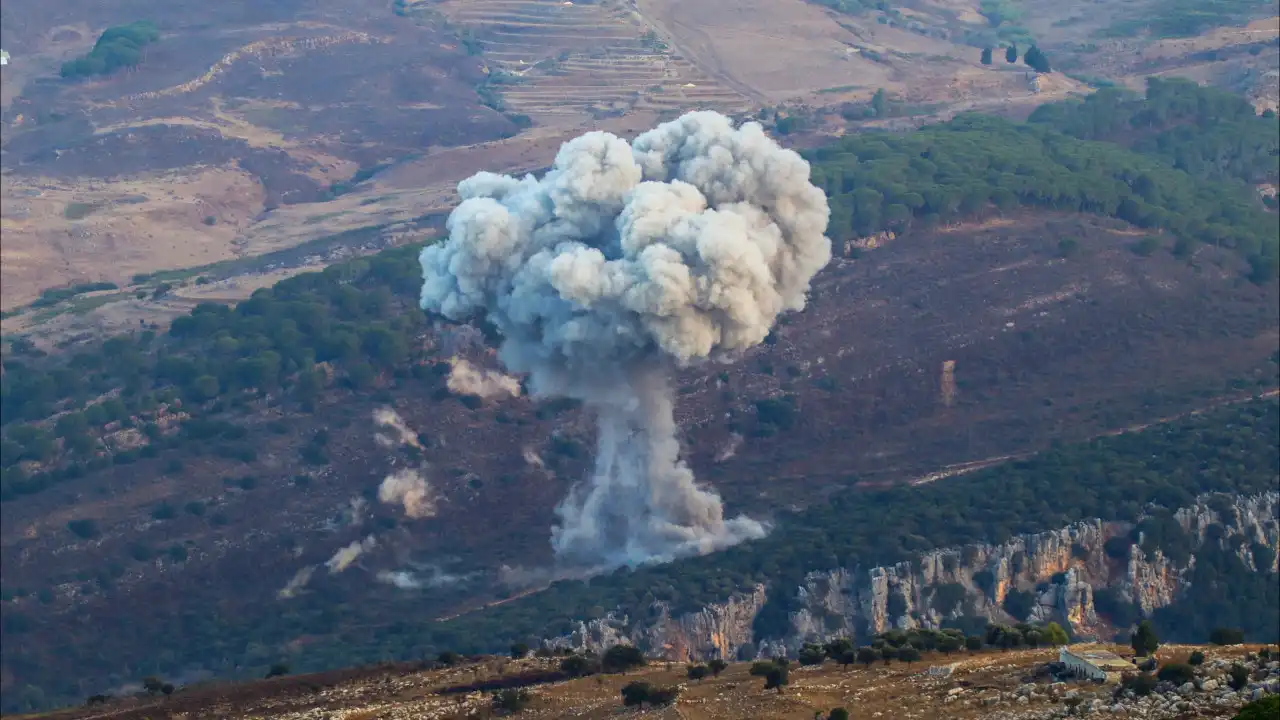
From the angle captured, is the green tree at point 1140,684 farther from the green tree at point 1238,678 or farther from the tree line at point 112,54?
the tree line at point 112,54

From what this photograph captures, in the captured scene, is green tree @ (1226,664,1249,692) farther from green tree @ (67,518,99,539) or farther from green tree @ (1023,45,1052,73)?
green tree @ (1023,45,1052,73)

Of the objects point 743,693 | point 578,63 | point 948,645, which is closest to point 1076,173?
point 578,63

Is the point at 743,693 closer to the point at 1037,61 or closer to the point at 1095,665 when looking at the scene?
the point at 1095,665

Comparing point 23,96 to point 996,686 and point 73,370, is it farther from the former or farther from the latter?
point 996,686

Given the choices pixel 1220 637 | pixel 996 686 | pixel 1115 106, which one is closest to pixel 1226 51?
pixel 1115 106

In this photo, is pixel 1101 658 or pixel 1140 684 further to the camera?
pixel 1101 658

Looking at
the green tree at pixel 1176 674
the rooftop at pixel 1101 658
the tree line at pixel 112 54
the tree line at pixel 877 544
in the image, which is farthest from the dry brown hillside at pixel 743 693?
the tree line at pixel 112 54
